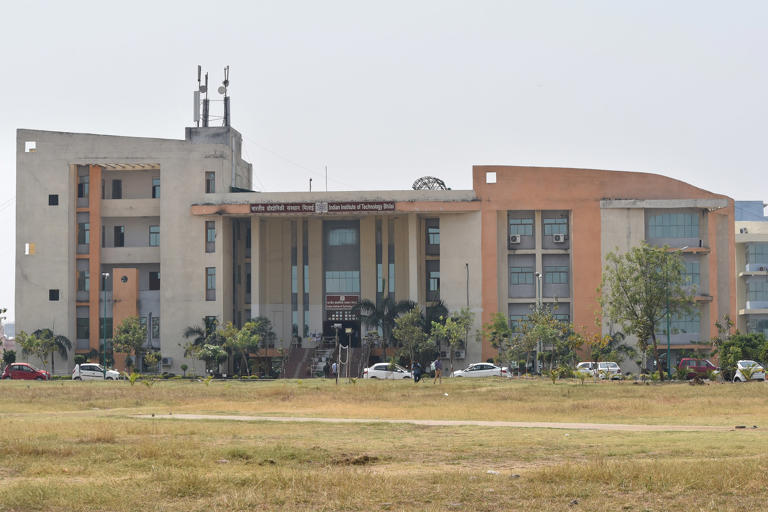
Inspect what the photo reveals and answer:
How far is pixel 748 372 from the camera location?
5675 centimetres

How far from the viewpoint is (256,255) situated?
8981cm

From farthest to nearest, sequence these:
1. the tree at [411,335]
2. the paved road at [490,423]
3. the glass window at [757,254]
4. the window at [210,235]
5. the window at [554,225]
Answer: the glass window at [757,254] → the window at [210,235] → the window at [554,225] → the tree at [411,335] → the paved road at [490,423]

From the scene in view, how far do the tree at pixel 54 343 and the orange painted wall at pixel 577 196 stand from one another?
32.6 meters

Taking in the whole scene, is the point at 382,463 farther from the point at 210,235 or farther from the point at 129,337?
the point at 210,235

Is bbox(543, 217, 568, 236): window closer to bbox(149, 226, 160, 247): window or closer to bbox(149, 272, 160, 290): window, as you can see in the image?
bbox(149, 226, 160, 247): window

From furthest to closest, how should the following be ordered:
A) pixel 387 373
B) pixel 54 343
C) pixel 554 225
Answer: pixel 554 225 → pixel 54 343 → pixel 387 373

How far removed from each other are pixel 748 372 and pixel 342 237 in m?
42.1

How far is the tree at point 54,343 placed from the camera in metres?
85.7

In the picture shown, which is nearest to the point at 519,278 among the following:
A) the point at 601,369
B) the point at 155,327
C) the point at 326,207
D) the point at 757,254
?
the point at 326,207

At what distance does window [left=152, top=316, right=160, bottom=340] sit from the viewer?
291 ft

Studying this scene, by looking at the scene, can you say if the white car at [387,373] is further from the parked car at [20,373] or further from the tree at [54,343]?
the tree at [54,343]

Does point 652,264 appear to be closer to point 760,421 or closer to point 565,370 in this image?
point 565,370

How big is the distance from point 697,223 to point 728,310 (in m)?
8.12

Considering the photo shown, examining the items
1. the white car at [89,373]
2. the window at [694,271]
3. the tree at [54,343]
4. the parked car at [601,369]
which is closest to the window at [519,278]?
the parked car at [601,369]
